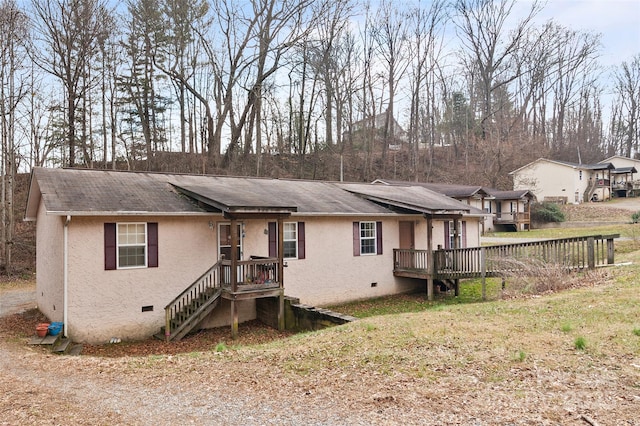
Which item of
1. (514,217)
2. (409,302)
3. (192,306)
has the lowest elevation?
(409,302)

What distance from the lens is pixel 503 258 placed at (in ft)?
48.9

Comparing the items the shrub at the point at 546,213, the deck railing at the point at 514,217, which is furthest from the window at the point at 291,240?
the shrub at the point at 546,213

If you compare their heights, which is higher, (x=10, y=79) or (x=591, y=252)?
(x=10, y=79)

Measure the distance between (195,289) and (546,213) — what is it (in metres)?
34.5

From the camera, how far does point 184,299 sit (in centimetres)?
1245

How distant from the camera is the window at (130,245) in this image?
11.6m

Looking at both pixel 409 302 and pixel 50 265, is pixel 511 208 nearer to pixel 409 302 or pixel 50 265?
pixel 409 302

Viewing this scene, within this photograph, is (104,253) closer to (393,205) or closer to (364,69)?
(393,205)

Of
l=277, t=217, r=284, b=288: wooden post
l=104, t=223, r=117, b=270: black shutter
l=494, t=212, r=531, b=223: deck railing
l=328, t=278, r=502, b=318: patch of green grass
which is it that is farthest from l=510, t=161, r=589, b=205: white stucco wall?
l=104, t=223, r=117, b=270: black shutter

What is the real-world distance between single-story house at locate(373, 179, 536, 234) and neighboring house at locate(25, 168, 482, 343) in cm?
1913

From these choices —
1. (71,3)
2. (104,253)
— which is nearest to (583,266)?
(104,253)

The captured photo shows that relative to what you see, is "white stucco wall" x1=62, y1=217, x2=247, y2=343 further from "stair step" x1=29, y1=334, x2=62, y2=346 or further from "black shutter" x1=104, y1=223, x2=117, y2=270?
"stair step" x1=29, y1=334, x2=62, y2=346

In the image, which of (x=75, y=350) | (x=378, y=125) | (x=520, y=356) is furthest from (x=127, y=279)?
(x=378, y=125)

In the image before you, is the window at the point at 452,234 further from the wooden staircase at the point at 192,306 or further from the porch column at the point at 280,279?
the wooden staircase at the point at 192,306
